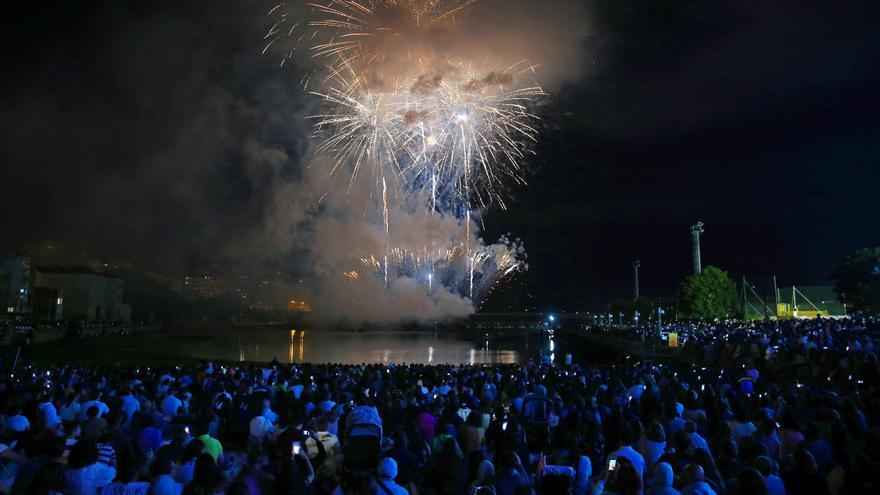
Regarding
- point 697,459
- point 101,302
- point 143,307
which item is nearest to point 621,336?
point 697,459

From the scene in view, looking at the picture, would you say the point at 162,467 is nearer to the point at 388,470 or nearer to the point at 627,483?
the point at 388,470

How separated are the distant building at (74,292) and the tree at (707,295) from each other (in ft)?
291

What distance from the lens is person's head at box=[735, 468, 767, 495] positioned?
4789 mm

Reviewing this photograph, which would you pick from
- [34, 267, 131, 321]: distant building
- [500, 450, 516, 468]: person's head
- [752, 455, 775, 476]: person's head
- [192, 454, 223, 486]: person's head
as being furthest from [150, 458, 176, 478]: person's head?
[34, 267, 131, 321]: distant building

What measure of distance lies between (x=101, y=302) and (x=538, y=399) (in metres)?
115

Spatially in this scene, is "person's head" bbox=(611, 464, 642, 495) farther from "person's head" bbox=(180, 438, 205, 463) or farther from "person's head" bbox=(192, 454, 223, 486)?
"person's head" bbox=(180, 438, 205, 463)

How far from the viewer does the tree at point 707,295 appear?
3290 inches

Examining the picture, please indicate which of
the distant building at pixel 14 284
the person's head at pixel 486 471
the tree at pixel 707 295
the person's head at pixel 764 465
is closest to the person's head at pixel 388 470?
the person's head at pixel 486 471

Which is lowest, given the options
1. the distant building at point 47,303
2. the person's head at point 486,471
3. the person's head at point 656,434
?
the person's head at point 486,471

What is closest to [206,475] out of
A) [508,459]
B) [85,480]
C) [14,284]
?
[85,480]

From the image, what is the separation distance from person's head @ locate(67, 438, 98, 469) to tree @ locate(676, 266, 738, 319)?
284 feet

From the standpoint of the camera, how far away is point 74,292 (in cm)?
10219

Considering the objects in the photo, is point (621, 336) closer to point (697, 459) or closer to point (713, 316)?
point (713, 316)

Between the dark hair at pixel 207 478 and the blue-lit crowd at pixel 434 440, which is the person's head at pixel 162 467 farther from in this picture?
the dark hair at pixel 207 478
